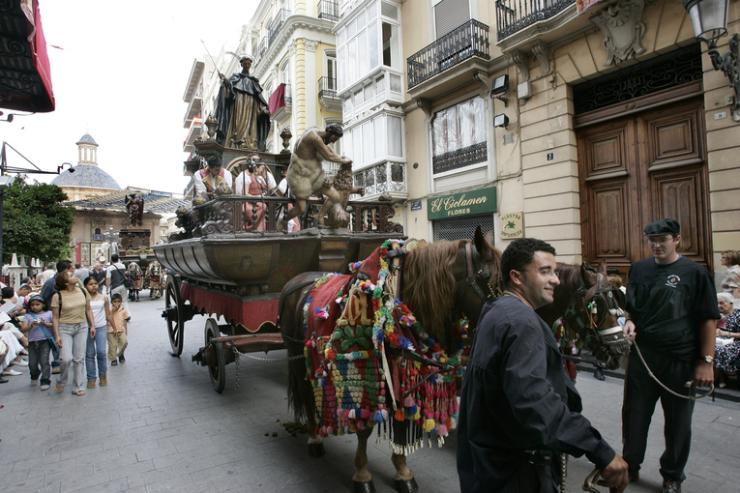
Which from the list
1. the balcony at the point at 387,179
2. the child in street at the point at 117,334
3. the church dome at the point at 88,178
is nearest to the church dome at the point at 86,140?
the church dome at the point at 88,178

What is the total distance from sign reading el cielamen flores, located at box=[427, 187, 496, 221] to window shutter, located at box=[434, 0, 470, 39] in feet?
16.9

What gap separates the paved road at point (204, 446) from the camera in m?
3.22

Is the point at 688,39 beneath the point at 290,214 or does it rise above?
above

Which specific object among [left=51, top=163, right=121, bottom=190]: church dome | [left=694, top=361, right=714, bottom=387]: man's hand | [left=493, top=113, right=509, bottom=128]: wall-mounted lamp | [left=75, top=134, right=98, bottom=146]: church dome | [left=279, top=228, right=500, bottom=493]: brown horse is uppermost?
[left=75, top=134, right=98, bottom=146]: church dome

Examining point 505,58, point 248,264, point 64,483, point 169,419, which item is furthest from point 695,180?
point 64,483

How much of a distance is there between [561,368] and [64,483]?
3.76 metres

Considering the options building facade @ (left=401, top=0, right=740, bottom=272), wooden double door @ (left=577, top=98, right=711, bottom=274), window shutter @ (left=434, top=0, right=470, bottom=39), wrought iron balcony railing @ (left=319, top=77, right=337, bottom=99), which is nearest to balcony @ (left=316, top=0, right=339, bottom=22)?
wrought iron balcony railing @ (left=319, top=77, right=337, bottom=99)

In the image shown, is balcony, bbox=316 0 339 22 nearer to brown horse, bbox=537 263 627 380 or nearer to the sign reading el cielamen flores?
the sign reading el cielamen flores

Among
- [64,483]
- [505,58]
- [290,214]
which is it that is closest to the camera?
[64,483]

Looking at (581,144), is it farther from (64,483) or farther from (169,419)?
(64,483)

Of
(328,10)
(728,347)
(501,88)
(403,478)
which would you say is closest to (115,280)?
(403,478)

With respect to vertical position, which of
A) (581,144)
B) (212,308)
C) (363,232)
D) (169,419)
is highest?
(581,144)

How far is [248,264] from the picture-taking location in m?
4.85

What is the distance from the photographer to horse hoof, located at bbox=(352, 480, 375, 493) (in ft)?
9.89
